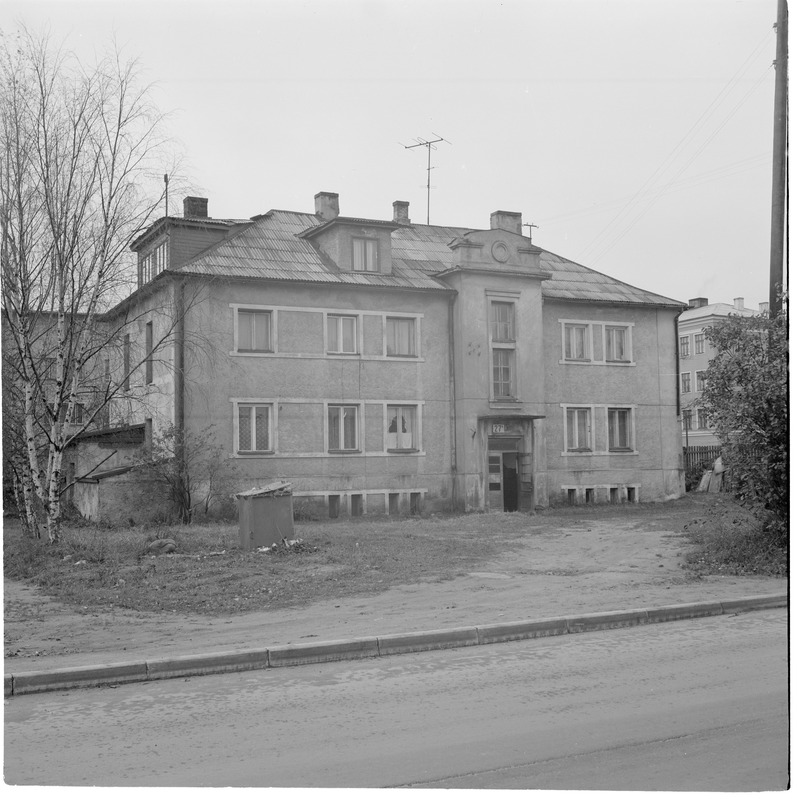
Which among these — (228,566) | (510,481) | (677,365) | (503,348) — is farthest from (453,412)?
(228,566)

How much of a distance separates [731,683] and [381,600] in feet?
18.3

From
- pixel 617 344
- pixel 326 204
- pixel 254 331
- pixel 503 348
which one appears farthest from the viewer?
pixel 617 344

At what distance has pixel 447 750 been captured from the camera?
235 inches

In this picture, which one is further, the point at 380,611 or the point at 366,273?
the point at 366,273

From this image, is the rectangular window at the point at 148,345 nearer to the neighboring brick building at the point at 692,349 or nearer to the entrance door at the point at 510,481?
the entrance door at the point at 510,481

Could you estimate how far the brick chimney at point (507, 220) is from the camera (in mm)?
35219

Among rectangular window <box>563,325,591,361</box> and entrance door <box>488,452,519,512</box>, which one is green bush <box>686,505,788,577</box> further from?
rectangular window <box>563,325,591,361</box>

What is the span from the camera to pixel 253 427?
27.1m

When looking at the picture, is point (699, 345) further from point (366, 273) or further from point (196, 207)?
point (196, 207)

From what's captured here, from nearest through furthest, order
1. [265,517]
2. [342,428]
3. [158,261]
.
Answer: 1. [265,517]
2. [158,261]
3. [342,428]

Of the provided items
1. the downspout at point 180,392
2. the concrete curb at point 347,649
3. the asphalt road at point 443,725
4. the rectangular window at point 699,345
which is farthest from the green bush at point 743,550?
the rectangular window at point 699,345

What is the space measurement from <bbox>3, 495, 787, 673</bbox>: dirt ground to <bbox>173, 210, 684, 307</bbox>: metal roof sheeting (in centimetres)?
1420

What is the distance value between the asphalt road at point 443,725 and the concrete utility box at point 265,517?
8180 mm

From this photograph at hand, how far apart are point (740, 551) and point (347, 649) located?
8.48m
